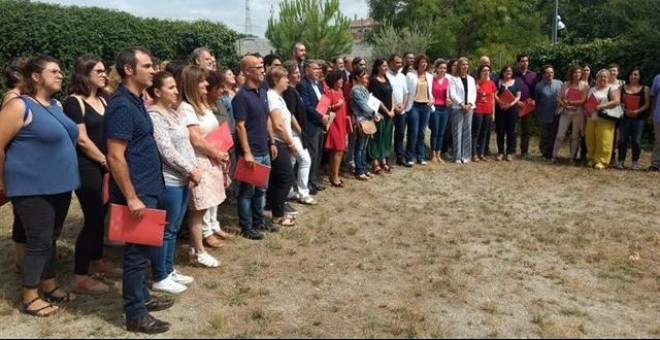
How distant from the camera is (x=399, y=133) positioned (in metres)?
9.51

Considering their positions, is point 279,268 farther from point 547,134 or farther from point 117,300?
point 547,134

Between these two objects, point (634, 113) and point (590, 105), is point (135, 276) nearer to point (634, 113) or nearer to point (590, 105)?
point (590, 105)

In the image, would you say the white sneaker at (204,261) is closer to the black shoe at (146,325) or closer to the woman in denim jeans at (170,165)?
the woman in denim jeans at (170,165)

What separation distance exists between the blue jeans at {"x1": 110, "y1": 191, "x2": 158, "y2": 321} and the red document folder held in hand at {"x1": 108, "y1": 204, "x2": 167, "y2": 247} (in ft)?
0.31

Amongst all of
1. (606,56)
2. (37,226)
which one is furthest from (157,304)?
(606,56)

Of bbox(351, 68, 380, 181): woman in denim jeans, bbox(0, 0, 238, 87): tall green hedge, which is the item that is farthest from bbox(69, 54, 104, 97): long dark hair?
bbox(0, 0, 238, 87): tall green hedge

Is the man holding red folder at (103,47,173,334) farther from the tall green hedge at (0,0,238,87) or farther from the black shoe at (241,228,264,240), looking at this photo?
the tall green hedge at (0,0,238,87)

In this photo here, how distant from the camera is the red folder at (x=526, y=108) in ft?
33.5

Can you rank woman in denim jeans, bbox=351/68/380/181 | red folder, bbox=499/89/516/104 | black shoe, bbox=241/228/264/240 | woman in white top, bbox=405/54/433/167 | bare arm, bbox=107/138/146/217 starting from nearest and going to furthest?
bare arm, bbox=107/138/146/217, black shoe, bbox=241/228/264/240, woman in denim jeans, bbox=351/68/380/181, woman in white top, bbox=405/54/433/167, red folder, bbox=499/89/516/104

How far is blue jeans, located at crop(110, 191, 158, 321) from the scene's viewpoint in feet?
11.9

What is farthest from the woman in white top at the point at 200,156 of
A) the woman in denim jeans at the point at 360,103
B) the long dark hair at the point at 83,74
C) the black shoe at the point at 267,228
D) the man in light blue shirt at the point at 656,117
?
the man in light blue shirt at the point at 656,117

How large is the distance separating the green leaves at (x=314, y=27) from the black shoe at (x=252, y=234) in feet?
56.7

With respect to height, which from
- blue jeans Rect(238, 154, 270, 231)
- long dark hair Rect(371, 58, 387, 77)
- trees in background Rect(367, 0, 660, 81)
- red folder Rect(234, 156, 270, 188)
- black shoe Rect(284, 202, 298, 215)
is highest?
trees in background Rect(367, 0, 660, 81)

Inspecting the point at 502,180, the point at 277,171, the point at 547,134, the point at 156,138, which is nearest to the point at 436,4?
the point at 547,134
